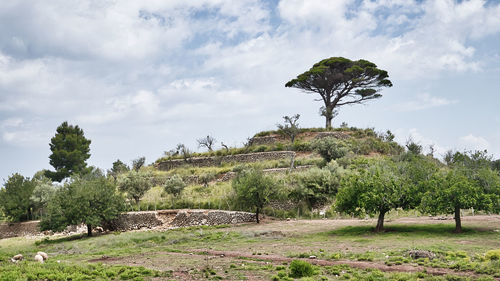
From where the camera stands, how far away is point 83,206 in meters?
34.2

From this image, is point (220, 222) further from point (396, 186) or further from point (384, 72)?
point (384, 72)

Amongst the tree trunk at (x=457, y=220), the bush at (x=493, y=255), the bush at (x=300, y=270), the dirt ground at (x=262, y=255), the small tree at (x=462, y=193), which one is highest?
the small tree at (x=462, y=193)

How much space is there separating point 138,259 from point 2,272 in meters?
7.05

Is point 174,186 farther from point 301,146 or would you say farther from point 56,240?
point 301,146

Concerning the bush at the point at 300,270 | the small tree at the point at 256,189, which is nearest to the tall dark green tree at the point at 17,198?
the small tree at the point at 256,189

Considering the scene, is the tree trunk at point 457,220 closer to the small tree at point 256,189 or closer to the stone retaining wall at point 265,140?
the small tree at point 256,189

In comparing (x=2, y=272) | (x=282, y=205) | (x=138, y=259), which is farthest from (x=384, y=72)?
(x=2, y=272)

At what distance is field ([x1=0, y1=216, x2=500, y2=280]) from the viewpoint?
14.6m

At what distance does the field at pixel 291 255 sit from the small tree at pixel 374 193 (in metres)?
1.52

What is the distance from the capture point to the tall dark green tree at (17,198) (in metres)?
46.9

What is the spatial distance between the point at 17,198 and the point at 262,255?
39.4m

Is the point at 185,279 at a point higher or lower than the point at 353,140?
lower

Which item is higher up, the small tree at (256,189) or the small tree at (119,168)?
the small tree at (119,168)

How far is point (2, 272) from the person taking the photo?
1378 centimetres
